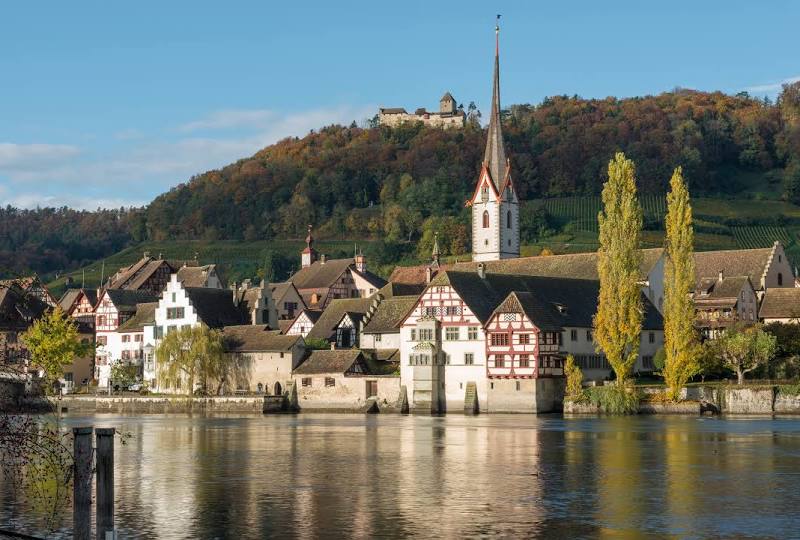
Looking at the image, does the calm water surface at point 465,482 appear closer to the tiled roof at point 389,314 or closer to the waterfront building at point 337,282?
the tiled roof at point 389,314

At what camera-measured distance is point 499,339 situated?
3430 inches

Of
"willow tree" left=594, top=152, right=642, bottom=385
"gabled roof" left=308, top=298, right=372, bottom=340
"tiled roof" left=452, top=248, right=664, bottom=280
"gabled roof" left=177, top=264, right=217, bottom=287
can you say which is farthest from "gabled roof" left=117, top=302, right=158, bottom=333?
"willow tree" left=594, top=152, right=642, bottom=385

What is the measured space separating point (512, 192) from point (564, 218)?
47.4 metres

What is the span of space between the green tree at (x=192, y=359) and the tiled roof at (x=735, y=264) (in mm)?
41237

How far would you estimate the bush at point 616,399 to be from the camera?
8138cm

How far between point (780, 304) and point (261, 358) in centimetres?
4200

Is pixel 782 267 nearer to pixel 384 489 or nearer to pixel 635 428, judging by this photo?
pixel 635 428

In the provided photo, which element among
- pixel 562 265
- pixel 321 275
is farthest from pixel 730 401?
pixel 321 275

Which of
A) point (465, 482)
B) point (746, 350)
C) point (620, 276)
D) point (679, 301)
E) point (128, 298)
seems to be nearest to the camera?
point (465, 482)

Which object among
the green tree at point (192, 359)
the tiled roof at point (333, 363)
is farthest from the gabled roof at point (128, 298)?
the tiled roof at point (333, 363)

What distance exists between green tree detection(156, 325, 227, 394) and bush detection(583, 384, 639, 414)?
3241 cm

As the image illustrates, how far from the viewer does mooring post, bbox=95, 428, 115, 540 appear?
27.4 meters

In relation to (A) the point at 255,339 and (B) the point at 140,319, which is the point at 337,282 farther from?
(A) the point at 255,339

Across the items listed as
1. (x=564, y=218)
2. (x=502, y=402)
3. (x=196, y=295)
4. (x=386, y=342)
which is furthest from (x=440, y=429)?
(x=564, y=218)
